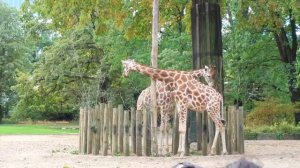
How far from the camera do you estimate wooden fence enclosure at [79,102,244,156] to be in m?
13.2

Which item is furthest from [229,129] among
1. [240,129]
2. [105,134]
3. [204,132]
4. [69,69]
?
[69,69]

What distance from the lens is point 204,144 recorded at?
1356cm

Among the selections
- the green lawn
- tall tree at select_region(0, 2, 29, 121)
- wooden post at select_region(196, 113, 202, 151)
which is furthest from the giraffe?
tall tree at select_region(0, 2, 29, 121)

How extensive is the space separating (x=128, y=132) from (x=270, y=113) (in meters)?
13.8

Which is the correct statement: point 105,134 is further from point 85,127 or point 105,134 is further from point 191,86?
point 191,86

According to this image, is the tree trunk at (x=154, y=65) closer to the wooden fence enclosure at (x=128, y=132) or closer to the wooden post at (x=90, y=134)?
the wooden fence enclosure at (x=128, y=132)

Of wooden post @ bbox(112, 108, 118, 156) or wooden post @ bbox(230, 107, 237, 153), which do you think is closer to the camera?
wooden post @ bbox(112, 108, 118, 156)

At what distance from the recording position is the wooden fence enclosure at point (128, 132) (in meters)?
13.2

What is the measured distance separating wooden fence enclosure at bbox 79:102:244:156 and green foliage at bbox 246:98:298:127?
1179cm

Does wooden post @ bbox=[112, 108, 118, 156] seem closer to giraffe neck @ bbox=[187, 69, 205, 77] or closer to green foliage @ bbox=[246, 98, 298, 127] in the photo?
giraffe neck @ bbox=[187, 69, 205, 77]

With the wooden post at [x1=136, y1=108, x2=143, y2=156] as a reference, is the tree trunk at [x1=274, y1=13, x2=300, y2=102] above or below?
above

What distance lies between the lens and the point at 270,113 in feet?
84.6

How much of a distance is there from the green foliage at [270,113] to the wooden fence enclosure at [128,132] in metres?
11.8

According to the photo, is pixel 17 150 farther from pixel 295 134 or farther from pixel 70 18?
pixel 295 134
